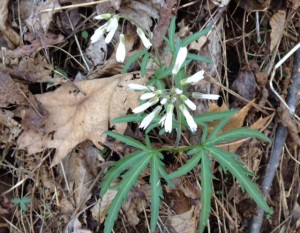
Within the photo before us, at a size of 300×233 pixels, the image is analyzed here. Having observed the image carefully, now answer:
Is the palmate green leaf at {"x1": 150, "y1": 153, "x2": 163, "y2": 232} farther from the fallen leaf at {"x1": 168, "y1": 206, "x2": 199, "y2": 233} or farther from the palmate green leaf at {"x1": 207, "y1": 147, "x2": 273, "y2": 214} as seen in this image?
the fallen leaf at {"x1": 168, "y1": 206, "x2": 199, "y2": 233}

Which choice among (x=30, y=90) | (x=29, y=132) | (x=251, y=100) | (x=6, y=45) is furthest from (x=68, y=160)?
(x=251, y=100)

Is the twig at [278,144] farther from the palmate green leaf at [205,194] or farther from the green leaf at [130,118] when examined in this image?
the green leaf at [130,118]

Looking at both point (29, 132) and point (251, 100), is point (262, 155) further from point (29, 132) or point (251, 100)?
point (29, 132)

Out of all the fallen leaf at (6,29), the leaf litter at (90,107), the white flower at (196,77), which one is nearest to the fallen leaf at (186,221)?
the leaf litter at (90,107)

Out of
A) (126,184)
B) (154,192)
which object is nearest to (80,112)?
(126,184)

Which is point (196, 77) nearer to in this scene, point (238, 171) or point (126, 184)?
point (238, 171)

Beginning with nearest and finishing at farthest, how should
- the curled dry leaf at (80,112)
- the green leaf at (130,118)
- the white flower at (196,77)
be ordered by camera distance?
the white flower at (196,77), the green leaf at (130,118), the curled dry leaf at (80,112)

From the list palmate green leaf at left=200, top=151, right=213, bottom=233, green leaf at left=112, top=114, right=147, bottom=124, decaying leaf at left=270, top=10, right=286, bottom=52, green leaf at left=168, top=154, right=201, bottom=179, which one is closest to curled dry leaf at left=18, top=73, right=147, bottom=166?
green leaf at left=112, top=114, right=147, bottom=124
